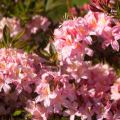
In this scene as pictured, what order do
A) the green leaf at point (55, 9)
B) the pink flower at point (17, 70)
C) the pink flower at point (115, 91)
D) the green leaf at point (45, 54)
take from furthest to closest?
the green leaf at point (55, 9) < the green leaf at point (45, 54) < the pink flower at point (17, 70) < the pink flower at point (115, 91)

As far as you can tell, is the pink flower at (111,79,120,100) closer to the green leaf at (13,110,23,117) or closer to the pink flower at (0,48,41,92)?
the pink flower at (0,48,41,92)

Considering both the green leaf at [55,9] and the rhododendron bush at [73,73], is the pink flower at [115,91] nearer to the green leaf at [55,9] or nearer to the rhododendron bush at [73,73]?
the rhododendron bush at [73,73]

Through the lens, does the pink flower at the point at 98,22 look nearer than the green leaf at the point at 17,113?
Yes

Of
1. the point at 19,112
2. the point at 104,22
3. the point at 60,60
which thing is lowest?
the point at 19,112

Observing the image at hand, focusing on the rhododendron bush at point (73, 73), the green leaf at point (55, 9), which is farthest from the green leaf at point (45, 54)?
the green leaf at point (55, 9)

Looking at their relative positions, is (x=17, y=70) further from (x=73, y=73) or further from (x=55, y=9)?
(x=55, y=9)

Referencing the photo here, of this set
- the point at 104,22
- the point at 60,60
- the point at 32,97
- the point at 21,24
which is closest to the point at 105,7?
the point at 104,22

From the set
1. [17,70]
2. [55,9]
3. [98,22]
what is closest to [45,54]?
[17,70]

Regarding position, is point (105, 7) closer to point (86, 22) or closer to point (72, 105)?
point (86, 22)
